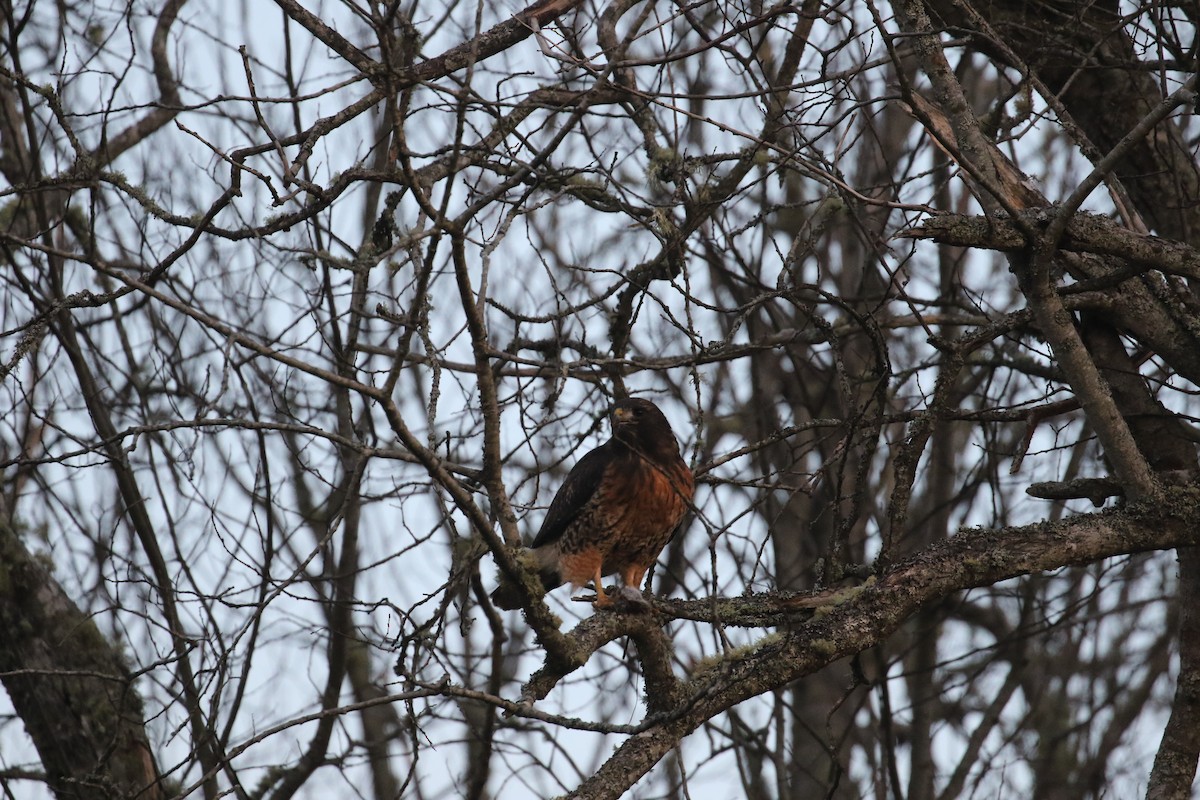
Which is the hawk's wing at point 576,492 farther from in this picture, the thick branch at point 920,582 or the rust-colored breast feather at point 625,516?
the thick branch at point 920,582

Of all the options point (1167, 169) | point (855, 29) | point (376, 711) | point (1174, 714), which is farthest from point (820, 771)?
point (855, 29)

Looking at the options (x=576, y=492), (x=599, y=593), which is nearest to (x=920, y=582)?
(x=599, y=593)

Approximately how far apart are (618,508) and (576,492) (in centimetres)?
24

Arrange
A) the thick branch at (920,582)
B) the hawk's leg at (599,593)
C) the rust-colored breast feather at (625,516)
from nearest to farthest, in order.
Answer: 1. the thick branch at (920,582)
2. the hawk's leg at (599,593)
3. the rust-colored breast feather at (625,516)

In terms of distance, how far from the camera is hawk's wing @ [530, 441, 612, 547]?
5289 mm

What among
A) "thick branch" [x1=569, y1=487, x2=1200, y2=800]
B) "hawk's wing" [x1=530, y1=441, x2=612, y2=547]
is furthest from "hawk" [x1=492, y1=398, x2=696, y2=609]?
"thick branch" [x1=569, y1=487, x2=1200, y2=800]

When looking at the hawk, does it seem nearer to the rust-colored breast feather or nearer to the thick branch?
the rust-colored breast feather

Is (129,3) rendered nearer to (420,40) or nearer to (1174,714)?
(420,40)

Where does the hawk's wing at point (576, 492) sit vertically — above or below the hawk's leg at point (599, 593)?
above

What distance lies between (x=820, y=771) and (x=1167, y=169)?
4.89 m

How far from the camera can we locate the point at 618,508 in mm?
5211

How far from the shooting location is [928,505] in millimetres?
8469

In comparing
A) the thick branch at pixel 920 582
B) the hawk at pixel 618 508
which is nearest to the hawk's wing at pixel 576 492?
the hawk at pixel 618 508

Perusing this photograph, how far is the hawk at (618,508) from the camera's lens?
17.1 ft
